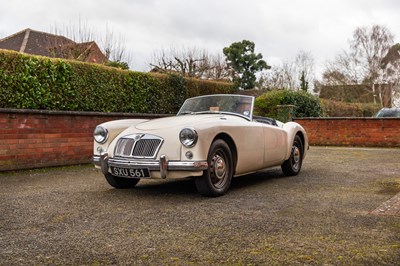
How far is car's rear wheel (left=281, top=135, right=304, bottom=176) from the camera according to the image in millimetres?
6723

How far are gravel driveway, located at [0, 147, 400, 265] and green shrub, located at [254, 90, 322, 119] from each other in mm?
9814

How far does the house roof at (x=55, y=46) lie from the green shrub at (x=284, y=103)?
7.06 m

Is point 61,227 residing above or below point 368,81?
below

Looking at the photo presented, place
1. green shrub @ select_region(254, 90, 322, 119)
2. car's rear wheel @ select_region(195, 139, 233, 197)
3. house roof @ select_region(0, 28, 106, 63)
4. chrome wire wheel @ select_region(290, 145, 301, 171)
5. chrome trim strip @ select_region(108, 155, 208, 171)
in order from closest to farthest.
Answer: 1. chrome trim strip @ select_region(108, 155, 208, 171)
2. car's rear wheel @ select_region(195, 139, 233, 197)
3. chrome wire wheel @ select_region(290, 145, 301, 171)
4. green shrub @ select_region(254, 90, 322, 119)
5. house roof @ select_region(0, 28, 106, 63)

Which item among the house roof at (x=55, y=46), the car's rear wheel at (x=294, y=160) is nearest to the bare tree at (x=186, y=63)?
the house roof at (x=55, y=46)

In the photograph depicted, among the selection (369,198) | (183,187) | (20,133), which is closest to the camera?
(369,198)

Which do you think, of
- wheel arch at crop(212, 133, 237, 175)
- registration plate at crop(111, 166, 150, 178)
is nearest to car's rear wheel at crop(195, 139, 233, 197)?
wheel arch at crop(212, 133, 237, 175)

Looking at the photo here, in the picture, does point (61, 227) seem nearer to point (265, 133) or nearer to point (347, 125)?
point (265, 133)

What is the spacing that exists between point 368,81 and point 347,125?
30.2m

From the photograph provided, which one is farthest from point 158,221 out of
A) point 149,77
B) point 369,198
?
point 149,77

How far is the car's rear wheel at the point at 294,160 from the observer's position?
6.72 meters

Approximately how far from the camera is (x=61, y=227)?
3.49 metres

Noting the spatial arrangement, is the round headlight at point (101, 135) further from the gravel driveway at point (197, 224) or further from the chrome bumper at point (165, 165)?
the chrome bumper at point (165, 165)

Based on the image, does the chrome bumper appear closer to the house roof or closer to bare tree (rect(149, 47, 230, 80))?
the house roof
